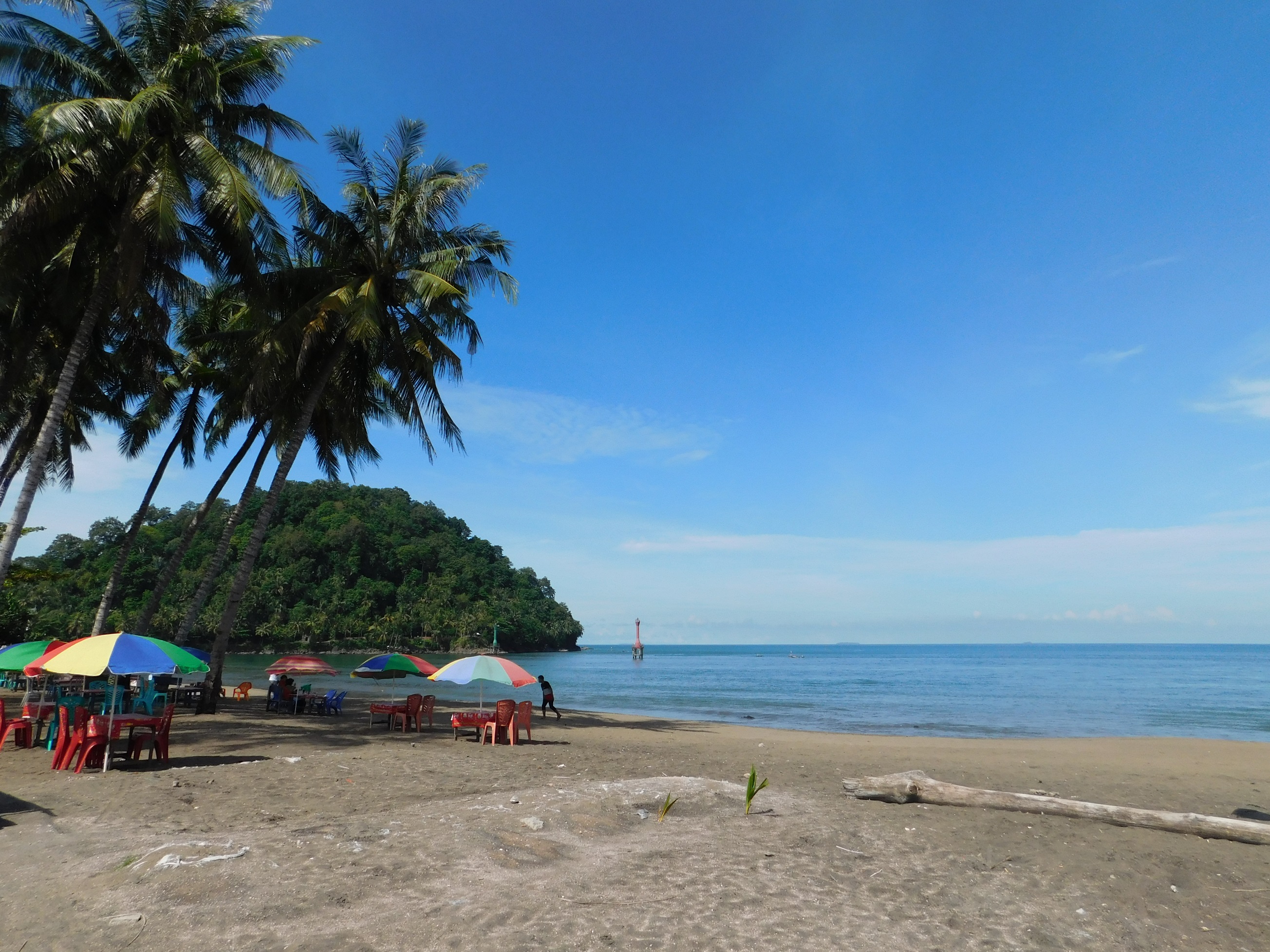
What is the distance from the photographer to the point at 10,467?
24.1 meters

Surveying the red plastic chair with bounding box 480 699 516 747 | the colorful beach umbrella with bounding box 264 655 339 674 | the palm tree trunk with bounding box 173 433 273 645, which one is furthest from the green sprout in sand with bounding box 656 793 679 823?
the palm tree trunk with bounding box 173 433 273 645

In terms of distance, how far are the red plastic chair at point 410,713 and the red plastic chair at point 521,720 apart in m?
2.07

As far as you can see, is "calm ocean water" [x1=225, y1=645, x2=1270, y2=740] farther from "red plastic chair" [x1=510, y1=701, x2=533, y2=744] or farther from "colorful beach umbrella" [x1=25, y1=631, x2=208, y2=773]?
"colorful beach umbrella" [x1=25, y1=631, x2=208, y2=773]

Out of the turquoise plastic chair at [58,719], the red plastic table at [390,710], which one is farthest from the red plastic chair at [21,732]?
the red plastic table at [390,710]

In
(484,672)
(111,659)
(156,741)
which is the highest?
(111,659)

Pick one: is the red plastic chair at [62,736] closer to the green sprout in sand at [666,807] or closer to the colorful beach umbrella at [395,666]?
the colorful beach umbrella at [395,666]

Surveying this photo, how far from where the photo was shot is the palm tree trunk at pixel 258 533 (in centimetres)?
1647

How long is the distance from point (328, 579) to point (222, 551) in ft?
225

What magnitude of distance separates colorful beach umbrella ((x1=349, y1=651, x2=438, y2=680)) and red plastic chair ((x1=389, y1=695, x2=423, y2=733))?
96cm

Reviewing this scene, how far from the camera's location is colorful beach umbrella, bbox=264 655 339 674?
18.2 metres

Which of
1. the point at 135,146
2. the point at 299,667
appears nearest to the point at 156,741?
the point at 299,667

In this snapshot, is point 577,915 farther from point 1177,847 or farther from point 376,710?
point 376,710

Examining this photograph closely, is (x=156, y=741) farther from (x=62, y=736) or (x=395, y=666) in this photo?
(x=395, y=666)

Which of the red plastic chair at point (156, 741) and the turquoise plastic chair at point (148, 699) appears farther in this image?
the turquoise plastic chair at point (148, 699)
